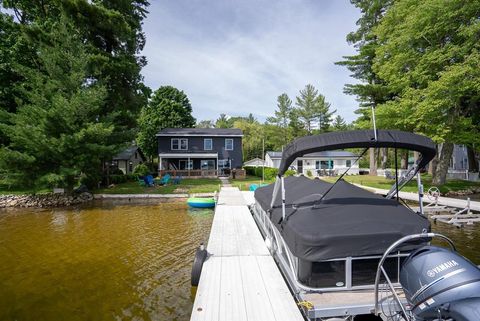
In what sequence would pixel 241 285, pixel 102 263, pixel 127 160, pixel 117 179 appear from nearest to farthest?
pixel 241 285 → pixel 102 263 → pixel 117 179 → pixel 127 160

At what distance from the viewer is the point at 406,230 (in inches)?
143

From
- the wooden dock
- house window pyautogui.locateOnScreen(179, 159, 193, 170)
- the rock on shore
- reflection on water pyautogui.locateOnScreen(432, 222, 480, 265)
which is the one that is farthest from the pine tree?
reflection on water pyautogui.locateOnScreen(432, 222, 480, 265)

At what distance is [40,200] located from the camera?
15.8 metres

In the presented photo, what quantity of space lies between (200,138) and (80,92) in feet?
54.1

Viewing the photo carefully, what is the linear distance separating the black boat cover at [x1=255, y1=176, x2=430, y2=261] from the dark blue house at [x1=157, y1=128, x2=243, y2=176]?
26261 mm

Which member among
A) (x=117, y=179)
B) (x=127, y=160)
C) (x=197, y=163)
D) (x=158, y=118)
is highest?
(x=158, y=118)

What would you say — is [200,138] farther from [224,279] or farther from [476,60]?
[224,279]

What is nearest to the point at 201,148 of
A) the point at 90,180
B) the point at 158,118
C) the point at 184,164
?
the point at 184,164

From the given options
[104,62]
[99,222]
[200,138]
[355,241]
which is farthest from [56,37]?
[355,241]

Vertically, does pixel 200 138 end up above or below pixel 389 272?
above

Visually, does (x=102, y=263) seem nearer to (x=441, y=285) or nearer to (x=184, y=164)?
(x=441, y=285)

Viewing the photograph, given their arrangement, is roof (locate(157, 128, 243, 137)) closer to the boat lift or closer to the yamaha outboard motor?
the boat lift

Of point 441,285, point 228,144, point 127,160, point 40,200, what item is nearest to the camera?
point 441,285

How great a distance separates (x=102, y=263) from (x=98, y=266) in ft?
0.60
